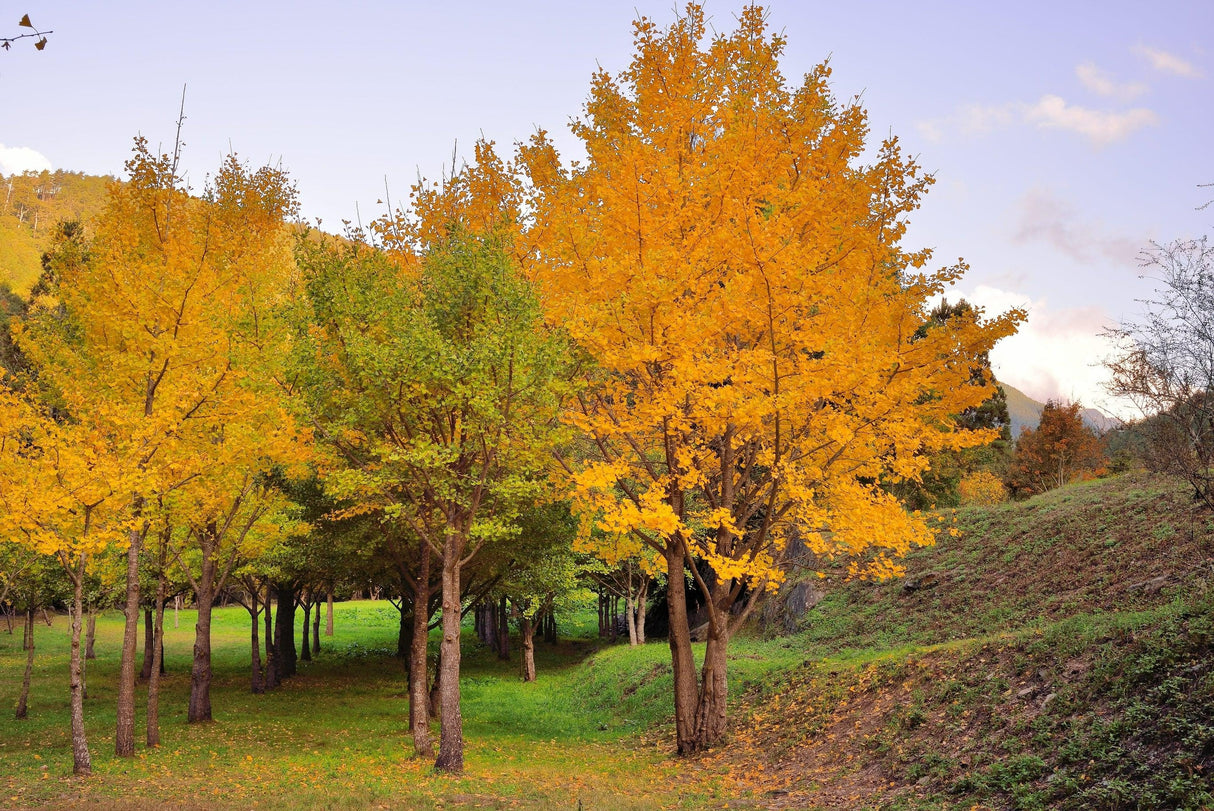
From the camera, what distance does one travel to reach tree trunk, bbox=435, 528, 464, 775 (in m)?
12.4

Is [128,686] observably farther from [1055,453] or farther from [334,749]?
[1055,453]

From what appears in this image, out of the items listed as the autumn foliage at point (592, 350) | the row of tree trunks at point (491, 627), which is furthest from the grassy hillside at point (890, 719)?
the row of tree trunks at point (491, 627)

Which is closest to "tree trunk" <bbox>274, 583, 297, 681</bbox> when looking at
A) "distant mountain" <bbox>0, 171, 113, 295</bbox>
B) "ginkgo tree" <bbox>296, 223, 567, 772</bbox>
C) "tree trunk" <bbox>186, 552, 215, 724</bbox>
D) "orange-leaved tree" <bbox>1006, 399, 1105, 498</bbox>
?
"tree trunk" <bbox>186, 552, 215, 724</bbox>

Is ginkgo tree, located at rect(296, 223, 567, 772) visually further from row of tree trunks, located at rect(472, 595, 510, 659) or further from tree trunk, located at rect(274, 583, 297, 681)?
row of tree trunks, located at rect(472, 595, 510, 659)

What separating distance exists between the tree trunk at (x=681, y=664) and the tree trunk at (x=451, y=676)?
3871mm

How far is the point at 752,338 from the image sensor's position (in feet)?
40.8

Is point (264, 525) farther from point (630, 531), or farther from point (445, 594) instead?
point (630, 531)

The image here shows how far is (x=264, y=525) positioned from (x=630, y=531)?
873 cm

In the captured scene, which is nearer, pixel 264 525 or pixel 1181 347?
pixel 1181 347

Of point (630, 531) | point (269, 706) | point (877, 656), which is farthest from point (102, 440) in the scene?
point (877, 656)

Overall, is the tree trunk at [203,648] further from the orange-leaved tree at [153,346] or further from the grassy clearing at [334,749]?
the orange-leaved tree at [153,346]

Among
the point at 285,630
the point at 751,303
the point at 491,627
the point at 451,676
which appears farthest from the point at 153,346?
the point at 491,627

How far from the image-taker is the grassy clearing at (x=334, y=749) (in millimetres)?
10422

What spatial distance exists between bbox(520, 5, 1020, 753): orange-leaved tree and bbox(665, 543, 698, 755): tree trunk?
497mm
